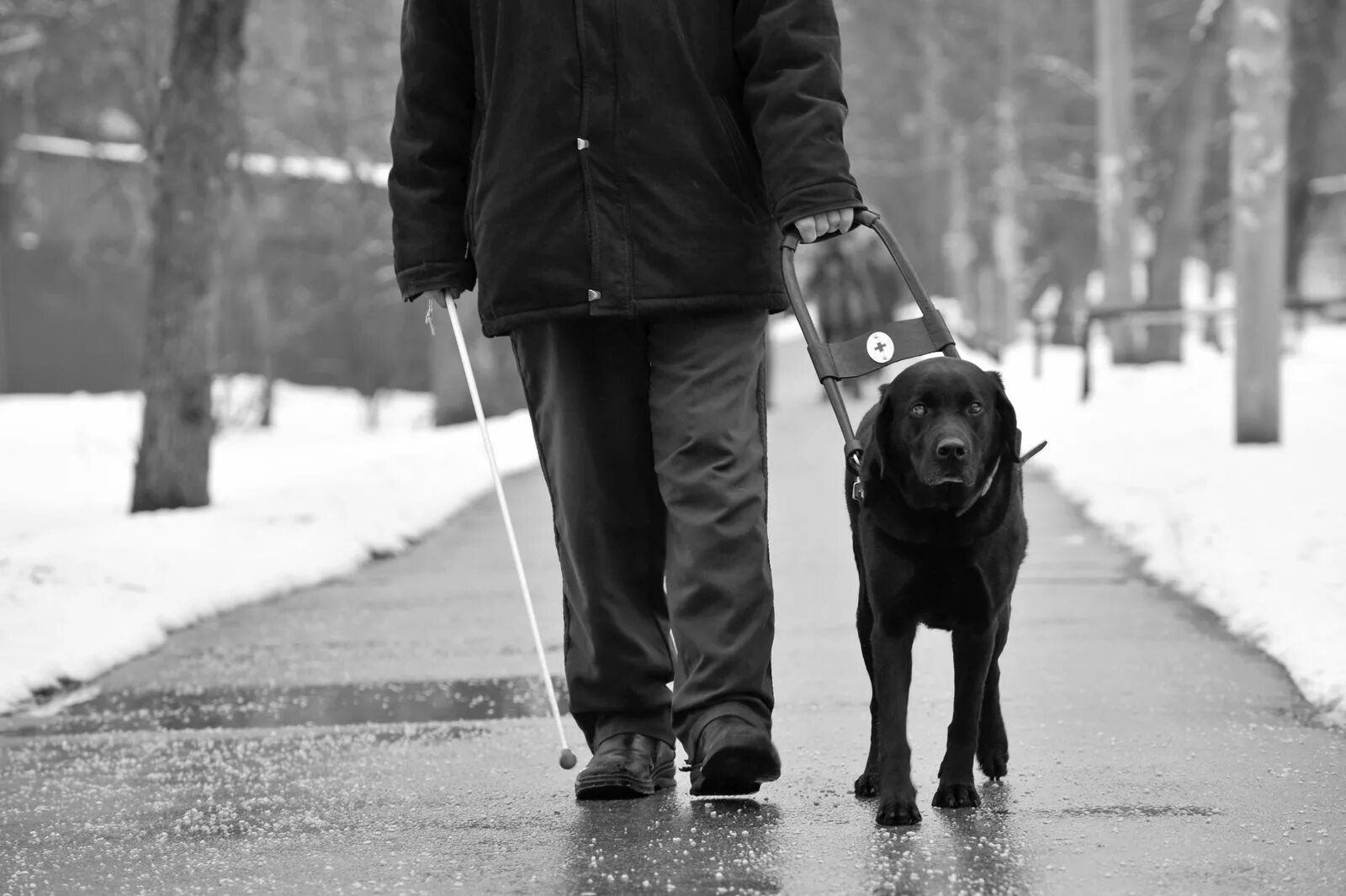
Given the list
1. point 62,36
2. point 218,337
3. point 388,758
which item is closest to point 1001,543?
point 388,758

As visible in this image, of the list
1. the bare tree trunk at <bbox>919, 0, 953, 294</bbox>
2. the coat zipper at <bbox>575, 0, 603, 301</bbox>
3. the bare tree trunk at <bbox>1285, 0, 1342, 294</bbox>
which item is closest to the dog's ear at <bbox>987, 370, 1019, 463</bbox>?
the coat zipper at <bbox>575, 0, 603, 301</bbox>

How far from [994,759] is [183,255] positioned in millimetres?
8260

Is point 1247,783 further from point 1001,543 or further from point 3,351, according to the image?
point 3,351

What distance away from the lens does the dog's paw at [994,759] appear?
14.1 ft

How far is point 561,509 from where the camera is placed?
438 centimetres

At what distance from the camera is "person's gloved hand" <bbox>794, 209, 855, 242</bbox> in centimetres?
406

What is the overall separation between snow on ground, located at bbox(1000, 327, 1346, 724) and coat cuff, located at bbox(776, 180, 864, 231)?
1.96 m

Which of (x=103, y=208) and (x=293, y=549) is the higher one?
(x=103, y=208)

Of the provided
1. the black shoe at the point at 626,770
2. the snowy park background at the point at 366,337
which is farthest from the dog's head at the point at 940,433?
the snowy park background at the point at 366,337

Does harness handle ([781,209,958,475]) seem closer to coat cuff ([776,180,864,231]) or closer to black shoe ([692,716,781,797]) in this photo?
coat cuff ([776,180,864,231])

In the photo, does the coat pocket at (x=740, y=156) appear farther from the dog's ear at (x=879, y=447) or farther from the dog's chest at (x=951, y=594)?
the dog's chest at (x=951, y=594)

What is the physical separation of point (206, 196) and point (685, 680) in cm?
814

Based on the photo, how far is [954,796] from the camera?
3.95 meters

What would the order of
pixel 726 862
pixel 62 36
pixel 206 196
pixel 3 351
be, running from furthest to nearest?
pixel 3 351 → pixel 62 36 → pixel 206 196 → pixel 726 862
